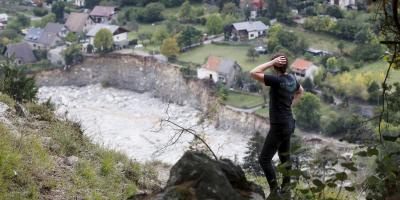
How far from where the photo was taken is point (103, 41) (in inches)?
1567

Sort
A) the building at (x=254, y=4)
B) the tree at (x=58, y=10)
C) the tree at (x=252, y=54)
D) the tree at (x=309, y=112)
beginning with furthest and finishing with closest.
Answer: the tree at (x=58, y=10) < the building at (x=254, y=4) < the tree at (x=252, y=54) < the tree at (x=309, y=112)

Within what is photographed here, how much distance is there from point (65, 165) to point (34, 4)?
49059 mm

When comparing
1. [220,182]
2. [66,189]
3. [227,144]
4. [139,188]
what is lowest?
[227,144]

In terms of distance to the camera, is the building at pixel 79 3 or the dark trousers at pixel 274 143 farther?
the building at pixel 79 3

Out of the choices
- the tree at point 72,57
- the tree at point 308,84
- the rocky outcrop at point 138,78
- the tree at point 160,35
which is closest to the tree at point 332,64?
the tree at point 308,84

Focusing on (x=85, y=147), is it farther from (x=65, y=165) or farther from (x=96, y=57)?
(x=96, y=57)

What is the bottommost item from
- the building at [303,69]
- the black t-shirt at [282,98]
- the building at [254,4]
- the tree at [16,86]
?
the building at [303,69]

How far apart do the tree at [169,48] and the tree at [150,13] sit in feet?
28.2

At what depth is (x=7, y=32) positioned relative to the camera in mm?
43688

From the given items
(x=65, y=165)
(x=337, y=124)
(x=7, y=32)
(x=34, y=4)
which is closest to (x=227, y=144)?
(x=337, y=124)

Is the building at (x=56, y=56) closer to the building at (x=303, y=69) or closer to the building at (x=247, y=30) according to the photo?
the building at (x=247, y=30)

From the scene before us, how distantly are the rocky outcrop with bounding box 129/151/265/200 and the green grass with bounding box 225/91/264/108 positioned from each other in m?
25.5

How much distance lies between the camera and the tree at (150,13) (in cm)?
4559

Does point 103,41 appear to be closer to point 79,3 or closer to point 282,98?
point 79,3
